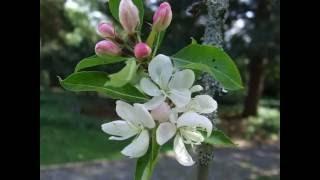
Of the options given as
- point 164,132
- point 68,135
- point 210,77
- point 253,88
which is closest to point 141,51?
point 164,132

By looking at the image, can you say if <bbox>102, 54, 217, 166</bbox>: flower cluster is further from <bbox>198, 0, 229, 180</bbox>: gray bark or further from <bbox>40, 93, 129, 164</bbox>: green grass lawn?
Answer: <bbox>40, 93, 129, 164</bbox>: green grass lawn

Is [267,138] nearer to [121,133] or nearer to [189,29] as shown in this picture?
[189,29]

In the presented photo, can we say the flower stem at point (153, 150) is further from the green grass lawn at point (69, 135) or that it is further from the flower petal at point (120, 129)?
the green grass lawn at point (69, 135)

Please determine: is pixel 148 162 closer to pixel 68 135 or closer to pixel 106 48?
pixel 106 48

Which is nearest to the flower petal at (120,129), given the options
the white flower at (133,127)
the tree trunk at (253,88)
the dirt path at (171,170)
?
the white flower at (133,127)

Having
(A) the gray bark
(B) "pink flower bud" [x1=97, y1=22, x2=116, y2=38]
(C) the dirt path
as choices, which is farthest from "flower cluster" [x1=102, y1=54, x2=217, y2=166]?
(C) the dirt path
